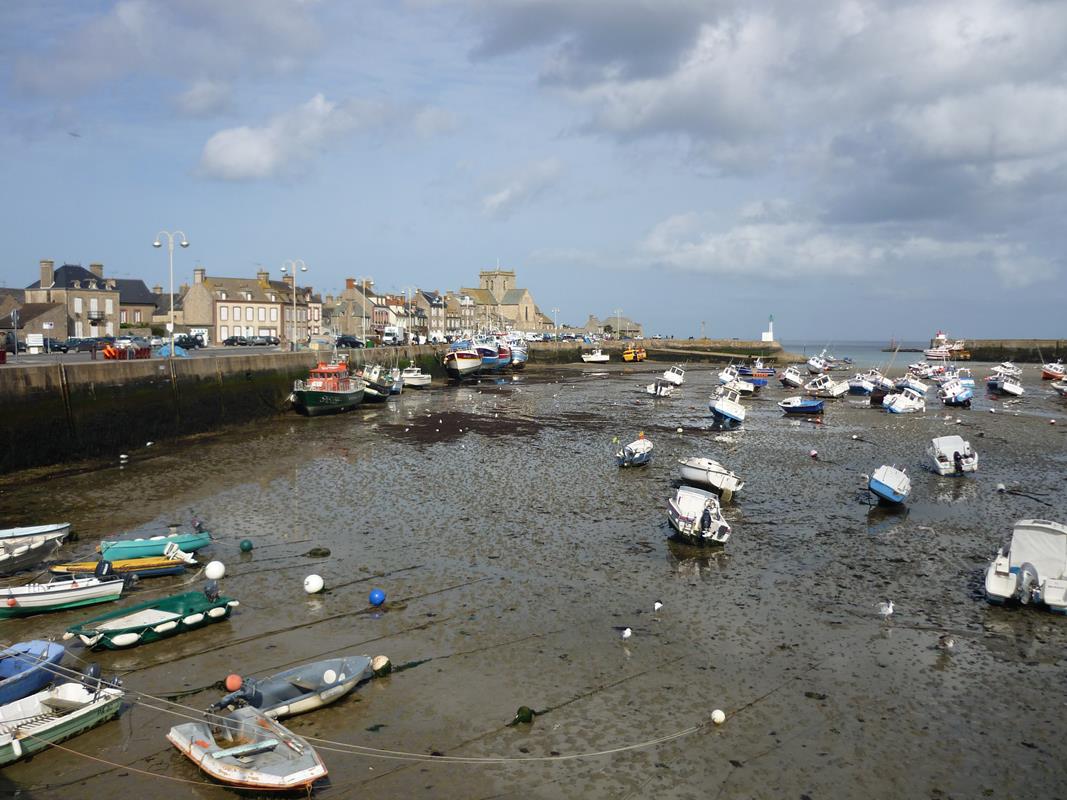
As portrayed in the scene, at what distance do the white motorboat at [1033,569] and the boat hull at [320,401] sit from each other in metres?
32.4

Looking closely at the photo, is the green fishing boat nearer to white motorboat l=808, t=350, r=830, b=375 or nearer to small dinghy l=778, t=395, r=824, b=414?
small dinghy l=778, t=395, r=824, b=414

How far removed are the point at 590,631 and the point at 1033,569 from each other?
28.1 feet

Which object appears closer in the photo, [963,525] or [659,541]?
[659,541]

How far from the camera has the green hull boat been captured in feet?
38.4

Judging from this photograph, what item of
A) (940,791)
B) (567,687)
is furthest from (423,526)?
(940,791)

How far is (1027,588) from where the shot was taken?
564 inches

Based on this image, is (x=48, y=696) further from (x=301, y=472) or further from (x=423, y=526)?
(x=301, y=472)

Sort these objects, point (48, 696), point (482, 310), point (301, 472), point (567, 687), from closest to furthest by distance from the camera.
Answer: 1. point (48, 696)
2. point (567, 687)
3. point (301, 472)
4. point (482, 310)

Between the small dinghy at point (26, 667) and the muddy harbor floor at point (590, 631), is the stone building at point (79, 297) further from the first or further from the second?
the small dinghy at point (26, 667)

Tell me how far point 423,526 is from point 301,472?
8.18 m

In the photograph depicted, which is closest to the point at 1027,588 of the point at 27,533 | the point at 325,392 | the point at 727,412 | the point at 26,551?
the point at 26,551

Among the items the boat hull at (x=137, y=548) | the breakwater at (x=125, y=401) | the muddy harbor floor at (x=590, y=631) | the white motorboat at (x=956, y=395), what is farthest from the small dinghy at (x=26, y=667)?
the white motorboat at (x=956, y=395)

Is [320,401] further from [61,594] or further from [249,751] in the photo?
[249,751]

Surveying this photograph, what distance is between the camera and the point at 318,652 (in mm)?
11844
